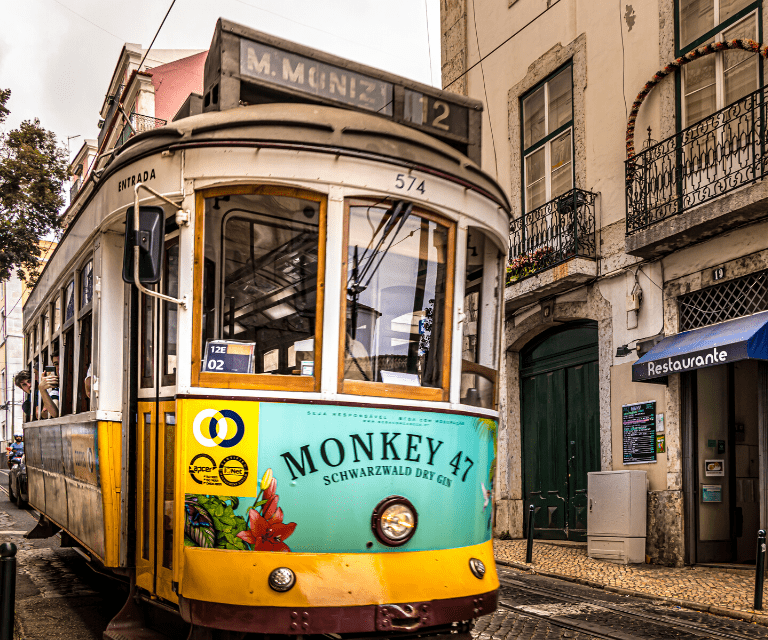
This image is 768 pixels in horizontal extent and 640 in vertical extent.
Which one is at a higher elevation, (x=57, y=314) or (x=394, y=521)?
(x=57, y=314)

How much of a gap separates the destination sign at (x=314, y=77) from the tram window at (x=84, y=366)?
1956 millimetres

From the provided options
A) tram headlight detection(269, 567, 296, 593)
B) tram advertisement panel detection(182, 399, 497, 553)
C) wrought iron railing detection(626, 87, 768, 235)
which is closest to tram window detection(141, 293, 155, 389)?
tram advertisement panel detection(182, 399, 497, 553)

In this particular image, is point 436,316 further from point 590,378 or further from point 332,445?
point 590,378

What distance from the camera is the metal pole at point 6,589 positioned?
4.31 meters

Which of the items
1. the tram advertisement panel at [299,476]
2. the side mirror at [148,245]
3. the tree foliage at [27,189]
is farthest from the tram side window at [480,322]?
the tree foliage at [27,189]

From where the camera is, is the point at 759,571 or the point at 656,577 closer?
the point at 759,571

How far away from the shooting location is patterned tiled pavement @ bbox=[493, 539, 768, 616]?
8188 mm

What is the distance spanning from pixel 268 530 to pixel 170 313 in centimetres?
127

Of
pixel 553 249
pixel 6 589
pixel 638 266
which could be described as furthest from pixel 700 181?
pixel 6 589

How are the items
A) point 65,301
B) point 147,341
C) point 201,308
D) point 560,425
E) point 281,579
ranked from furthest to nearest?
point 560,425, point 65,301, point 147,341, point 201,308, point 281,579

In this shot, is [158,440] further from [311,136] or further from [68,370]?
[68,370]

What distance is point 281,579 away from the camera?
3900mm

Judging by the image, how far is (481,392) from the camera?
4.84 meters

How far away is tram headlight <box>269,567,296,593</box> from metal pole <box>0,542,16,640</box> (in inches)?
57.2
